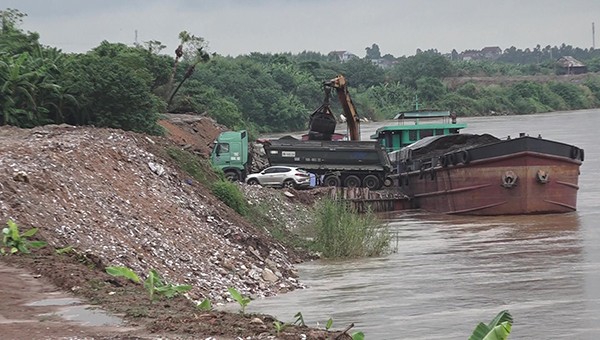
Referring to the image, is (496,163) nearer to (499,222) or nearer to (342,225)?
(499,222)

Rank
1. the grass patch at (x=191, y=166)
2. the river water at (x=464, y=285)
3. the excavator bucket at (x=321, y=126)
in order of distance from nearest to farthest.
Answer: the river water at (x=464, y=285), the grass patch at (x=191, y=166), the excavator bucket at (x=321, y=126)

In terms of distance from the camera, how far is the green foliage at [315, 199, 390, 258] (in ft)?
80.2

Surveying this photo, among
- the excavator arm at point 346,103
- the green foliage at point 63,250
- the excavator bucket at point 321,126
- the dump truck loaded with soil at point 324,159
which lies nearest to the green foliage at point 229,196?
the green foliage at point 63,250

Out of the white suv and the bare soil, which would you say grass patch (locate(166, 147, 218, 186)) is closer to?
the bare soil

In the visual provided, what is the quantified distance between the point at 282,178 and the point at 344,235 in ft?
60.4

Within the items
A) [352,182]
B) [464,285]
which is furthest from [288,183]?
[464,285]

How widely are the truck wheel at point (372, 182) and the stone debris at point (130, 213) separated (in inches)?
774

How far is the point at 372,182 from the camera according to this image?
45344mm

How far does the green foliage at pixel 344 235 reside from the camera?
80.2ft

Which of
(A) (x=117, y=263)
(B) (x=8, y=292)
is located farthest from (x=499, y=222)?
(B) (x=8, y=292)

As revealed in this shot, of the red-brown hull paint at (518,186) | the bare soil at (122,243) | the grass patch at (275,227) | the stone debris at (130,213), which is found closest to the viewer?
the bare soil at (122,243)

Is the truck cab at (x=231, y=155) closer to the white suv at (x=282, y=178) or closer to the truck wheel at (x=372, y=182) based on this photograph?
the white suv at (x=282, y=178)

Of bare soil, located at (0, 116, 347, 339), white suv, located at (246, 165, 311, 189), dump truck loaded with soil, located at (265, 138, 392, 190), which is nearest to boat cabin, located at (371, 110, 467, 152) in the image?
dump truck loaded with soil, located at (265, 138, 392, 190)

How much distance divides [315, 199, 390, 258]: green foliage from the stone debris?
1.07 m
